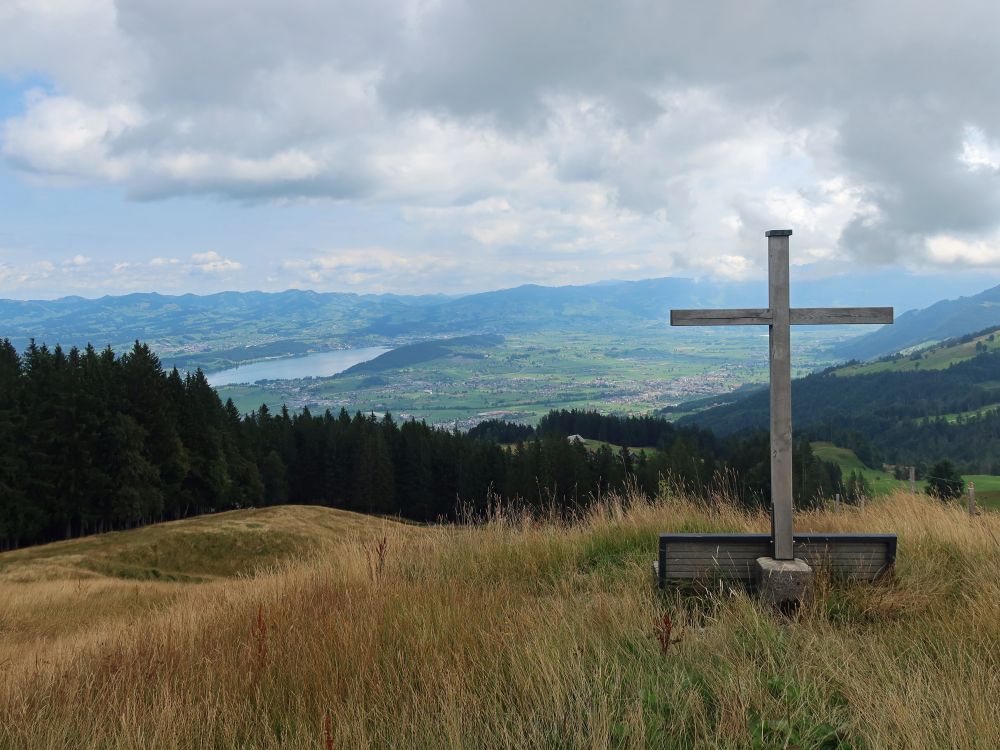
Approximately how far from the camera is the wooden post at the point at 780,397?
5.16 meters

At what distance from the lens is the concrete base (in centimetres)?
478

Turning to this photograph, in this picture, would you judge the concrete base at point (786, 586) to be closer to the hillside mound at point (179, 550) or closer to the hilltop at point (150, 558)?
the hilltop at point (150, 558)

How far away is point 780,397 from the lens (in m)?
5.36

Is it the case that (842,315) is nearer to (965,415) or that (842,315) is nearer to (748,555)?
(748,555)

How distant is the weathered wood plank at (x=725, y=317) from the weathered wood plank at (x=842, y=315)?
28 centimetres

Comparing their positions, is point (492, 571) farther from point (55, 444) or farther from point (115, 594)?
point (55, 444)

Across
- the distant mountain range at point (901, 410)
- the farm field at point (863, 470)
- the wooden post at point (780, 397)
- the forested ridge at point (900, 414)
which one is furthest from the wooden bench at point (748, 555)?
the distant mountain range at point (901, 410)

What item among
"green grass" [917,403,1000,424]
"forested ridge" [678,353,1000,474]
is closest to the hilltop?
"forested ridge" [678,353,1000,474]

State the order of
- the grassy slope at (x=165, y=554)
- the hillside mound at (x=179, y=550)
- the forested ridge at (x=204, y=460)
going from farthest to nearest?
the forested ridge at (x=204, y=460) → the hillside mound at (x=179, y=550) → the grassy slope at (x=165, y=554)

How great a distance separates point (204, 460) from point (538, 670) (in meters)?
48.4

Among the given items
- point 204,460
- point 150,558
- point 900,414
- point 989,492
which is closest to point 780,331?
point 150,558

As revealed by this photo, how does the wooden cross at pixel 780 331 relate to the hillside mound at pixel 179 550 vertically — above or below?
above

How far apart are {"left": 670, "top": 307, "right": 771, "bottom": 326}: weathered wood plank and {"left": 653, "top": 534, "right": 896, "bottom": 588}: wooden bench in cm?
179

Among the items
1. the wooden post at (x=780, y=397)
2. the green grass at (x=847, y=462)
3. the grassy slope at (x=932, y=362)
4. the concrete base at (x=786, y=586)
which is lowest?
the green grass at (x=847, y=462)
